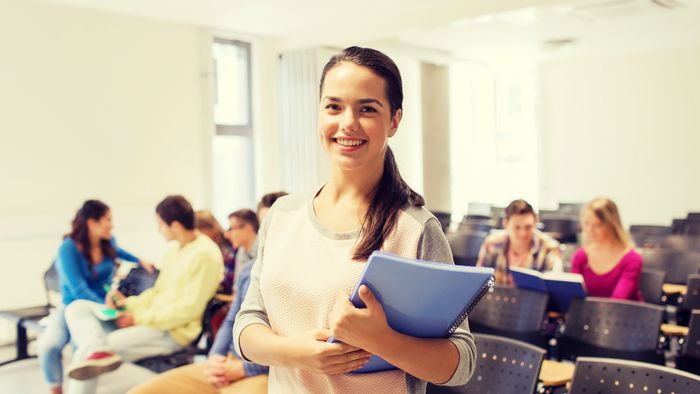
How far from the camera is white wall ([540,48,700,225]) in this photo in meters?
10.6

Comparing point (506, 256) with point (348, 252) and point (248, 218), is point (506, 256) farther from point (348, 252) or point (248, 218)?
point (348, 252)

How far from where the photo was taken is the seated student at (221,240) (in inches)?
200

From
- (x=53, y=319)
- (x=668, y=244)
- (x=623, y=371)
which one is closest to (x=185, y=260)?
(x=53, y=319)

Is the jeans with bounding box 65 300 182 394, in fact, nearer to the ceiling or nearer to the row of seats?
the row of seats

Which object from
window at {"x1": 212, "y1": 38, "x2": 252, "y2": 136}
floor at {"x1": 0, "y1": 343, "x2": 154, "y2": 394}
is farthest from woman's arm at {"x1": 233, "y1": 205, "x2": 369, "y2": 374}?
window at {"x1": 212, "y1": 38, "x2": 252, "y2": 136}

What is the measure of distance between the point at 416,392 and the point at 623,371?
4.10 feet

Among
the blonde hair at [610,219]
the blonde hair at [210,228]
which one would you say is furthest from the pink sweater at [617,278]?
the blonde hair at [210,228]

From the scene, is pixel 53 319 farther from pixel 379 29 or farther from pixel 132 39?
pixel 379 29

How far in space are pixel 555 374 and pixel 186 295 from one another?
215 centimetres

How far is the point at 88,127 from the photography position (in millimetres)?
6609

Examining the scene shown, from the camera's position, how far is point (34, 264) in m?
6.10

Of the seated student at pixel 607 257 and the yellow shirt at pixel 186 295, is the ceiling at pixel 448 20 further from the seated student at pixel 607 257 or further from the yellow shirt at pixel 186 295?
the yellow shirt at pixel 186 295

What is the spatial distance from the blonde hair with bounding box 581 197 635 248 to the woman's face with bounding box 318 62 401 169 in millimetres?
3540

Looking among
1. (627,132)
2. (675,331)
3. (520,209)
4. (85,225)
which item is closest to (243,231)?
(85,225)
